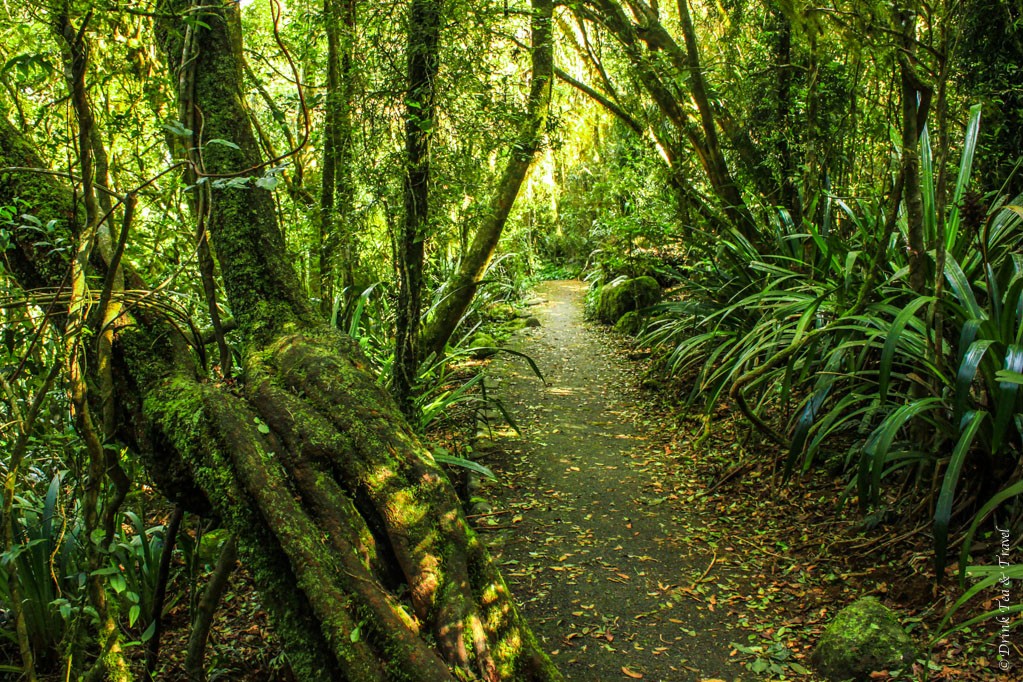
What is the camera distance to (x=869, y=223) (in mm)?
4273

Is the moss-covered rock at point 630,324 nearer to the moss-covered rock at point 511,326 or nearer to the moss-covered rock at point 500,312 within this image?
the moss-covered rock at point 511,326

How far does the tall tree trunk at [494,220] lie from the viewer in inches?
190

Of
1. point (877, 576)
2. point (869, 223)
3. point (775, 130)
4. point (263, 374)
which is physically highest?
point (775, 130)

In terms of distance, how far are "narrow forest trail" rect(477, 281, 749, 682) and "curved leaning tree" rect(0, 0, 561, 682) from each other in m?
0.77

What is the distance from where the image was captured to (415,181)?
142 inches

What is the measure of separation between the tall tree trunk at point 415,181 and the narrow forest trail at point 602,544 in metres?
1.02

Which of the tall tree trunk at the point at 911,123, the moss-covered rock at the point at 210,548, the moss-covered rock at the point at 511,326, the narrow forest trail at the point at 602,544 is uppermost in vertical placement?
the tall tree trunk at the point at 911,123

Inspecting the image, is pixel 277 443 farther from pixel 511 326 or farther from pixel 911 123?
pixel 511 326

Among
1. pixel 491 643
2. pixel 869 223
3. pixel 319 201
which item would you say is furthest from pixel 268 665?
pixel 869 223

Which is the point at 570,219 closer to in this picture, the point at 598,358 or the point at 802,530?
the point at 598,358

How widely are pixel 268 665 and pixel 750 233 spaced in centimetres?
488

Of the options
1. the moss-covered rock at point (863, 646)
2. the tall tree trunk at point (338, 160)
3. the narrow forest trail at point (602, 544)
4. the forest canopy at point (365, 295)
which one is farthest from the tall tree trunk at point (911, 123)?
the tall tree trunk at point (338, 160)

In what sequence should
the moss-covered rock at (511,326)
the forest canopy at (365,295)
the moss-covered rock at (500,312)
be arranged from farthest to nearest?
1. the moss-covered rock at (500,312)
2. the moss-covered rock at (511,326)
3. the forest canopy at (365,295)

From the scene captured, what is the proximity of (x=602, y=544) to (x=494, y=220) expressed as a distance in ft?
9.75
